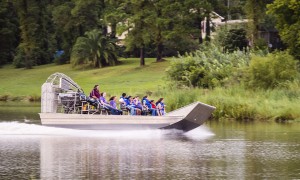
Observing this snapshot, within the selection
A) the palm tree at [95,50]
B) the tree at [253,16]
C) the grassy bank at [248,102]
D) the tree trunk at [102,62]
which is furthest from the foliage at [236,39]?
the grassy bank at [248,102]

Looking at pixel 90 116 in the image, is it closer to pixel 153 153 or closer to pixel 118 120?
pixel 118 120

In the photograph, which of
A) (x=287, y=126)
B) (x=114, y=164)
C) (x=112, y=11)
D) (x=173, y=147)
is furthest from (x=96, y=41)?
(x=114, y=164)

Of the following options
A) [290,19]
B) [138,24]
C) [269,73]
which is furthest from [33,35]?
[269,73]

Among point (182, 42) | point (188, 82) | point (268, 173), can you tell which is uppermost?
point (182, 42)

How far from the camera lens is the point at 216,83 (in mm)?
57844

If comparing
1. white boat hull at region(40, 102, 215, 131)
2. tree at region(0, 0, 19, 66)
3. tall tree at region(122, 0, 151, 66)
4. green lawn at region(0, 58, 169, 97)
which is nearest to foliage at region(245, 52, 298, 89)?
green lawn at region(0, 58, 169, 97)

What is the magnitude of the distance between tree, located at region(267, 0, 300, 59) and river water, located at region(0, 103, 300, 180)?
18.4 m

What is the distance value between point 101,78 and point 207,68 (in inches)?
801

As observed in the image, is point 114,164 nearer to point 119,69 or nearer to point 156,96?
point 156,96

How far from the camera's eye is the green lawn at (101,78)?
72125 millimetres

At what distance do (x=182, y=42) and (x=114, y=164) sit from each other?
185ft

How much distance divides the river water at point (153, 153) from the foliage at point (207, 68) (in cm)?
1314

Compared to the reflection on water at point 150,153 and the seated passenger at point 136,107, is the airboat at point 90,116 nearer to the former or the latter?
the reflection on water at point 150,153

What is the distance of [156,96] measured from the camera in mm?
57062
